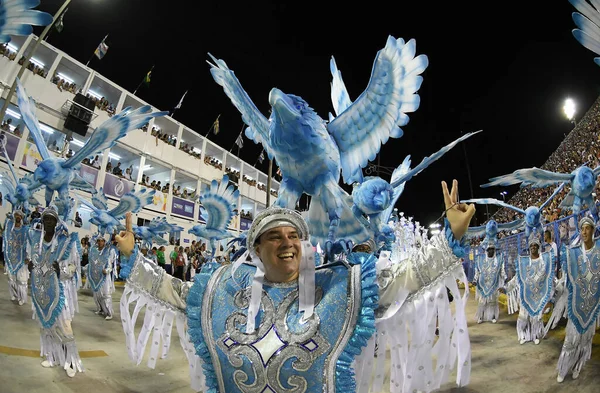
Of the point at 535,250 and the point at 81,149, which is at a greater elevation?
the point at 81,149

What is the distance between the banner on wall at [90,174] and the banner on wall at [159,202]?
3222mm

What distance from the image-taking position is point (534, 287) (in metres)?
5.44

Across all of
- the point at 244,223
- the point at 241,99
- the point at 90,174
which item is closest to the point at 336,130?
the point at 241,99

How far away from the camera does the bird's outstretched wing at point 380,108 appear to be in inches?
123

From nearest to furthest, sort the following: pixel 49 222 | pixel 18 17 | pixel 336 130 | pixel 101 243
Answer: pixel 18 17 → pixel 336 130 → pixel 49 222 → pixel 101 243

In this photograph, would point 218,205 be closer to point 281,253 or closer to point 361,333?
point 281,253

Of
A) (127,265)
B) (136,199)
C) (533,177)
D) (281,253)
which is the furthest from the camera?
(136,199)

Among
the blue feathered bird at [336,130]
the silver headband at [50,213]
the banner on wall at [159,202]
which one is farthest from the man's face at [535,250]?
the banner on wall at [159,202]

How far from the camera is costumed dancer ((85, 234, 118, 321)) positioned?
7117 mm

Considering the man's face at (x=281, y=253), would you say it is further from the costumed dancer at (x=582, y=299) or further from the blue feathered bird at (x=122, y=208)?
the blue feathered bird at (x=122, y=208)

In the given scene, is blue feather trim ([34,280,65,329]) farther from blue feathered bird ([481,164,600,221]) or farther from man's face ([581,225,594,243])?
man's face ([581,225,594,243])

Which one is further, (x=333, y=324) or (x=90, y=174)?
(x=90, y=174)

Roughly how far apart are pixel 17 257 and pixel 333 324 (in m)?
7.53

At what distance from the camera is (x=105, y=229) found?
769 cm
